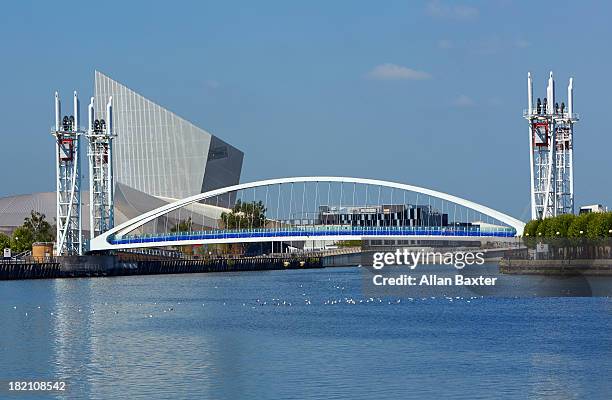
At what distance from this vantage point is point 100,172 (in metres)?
83.2

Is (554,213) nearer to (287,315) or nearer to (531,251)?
(531,251)

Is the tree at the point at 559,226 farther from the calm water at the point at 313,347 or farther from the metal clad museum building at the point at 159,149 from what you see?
the metal clad museum building at the point at 159,149

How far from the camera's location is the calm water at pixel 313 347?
2578 centimetres

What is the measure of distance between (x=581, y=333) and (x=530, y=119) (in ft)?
130

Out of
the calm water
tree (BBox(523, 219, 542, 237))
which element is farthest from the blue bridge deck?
the calm water

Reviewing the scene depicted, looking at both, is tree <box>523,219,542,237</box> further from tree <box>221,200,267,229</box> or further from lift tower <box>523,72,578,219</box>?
tree <box>221,200,267,229</box>

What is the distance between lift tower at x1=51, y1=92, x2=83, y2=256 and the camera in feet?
260

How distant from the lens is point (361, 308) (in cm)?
4484

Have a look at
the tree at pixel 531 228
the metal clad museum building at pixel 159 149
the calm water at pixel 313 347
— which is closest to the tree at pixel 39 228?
the metal clad museum building at pixel 159 149

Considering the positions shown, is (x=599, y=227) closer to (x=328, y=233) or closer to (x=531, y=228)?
(x=531, y=228)

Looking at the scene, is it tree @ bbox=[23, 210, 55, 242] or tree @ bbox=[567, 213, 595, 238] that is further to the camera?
tree @ bbox=[23, 210, 55, 242]

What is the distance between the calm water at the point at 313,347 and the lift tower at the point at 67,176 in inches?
1128

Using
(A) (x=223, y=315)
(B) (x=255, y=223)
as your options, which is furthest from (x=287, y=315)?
(B) (x=255, y=223)

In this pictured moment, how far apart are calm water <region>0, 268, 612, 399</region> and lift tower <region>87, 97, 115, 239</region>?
32451mm
